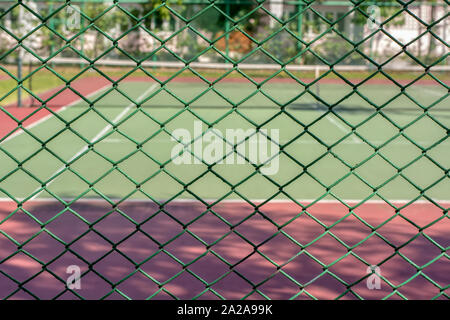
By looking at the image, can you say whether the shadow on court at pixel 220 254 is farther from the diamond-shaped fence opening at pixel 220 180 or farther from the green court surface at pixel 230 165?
the green court surface at pixel 230 165

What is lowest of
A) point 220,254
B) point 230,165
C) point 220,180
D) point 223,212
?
point 220,254

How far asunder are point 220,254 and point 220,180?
329 centimetres

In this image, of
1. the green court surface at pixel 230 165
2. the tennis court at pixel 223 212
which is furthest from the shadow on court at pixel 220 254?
the green court surface at pixel 230 165

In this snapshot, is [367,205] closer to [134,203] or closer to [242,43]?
[134,203]

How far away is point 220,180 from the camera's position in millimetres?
8453

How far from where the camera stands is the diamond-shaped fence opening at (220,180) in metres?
2.59

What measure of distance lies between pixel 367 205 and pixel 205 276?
272 centimetres

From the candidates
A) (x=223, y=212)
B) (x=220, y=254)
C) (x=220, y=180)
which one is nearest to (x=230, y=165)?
(x=220, y=180)

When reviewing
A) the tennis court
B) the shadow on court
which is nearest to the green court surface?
the tennis court

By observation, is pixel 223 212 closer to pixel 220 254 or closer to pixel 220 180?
pixel 220 254

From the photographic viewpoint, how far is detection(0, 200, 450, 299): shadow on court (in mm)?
4457

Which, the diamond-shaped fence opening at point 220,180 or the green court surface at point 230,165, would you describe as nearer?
the diamond-shaped fence opening at point 220,180

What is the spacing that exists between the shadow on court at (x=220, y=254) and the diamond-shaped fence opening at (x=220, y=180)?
0.02 meters
